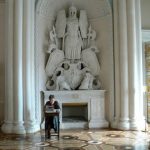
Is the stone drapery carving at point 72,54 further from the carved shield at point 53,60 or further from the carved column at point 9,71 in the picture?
the carved column at point 9,71

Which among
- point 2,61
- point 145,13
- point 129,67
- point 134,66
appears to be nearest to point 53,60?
point 2,61

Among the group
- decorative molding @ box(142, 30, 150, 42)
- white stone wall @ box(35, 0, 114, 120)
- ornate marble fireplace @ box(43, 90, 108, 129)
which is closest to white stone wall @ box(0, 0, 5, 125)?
→ white stone wall @ box(35, 0, 114, 120)

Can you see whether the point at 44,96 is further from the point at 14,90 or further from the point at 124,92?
the point at 124,92

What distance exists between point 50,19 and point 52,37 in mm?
599

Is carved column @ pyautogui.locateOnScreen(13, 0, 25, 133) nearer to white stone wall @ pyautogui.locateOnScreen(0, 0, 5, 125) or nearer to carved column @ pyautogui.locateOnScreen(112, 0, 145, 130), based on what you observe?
white stone wall @ pyautogui.locateOnScreen(0, 0, 5, 125)

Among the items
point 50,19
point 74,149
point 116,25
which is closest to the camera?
point 74,149

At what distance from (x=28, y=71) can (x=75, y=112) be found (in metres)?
2.26

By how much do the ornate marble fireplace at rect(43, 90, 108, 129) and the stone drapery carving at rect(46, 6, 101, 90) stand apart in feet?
1.00

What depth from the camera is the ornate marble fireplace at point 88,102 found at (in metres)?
8.39

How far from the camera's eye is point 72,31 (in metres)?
8.77

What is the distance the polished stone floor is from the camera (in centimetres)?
591

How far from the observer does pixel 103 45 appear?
29.0 ft

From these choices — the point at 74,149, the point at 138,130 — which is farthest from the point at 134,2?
the point at 74,149

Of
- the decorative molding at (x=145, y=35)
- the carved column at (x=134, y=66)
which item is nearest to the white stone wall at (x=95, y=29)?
the carved column at (x=134, y=66)
